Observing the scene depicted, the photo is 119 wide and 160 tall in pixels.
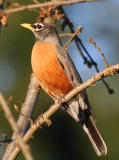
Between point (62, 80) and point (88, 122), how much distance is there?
25.8 inches

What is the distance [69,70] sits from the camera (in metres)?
4.81

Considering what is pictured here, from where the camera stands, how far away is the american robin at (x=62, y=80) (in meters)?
4.69

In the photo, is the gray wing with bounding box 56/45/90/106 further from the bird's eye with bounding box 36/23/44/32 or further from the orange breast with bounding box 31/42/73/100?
the bird's eye with bounding box 36/23/44/32

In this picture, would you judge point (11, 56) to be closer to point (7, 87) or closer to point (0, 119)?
point (7, 87)

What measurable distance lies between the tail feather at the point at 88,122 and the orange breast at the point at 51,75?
0.82 ft

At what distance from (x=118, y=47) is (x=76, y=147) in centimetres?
325

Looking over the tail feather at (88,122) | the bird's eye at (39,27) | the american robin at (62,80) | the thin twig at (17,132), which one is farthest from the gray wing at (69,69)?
the thin twig at (17,132)

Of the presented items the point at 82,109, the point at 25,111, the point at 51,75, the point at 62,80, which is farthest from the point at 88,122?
the point at 25,111

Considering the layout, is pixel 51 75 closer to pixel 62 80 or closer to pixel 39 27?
pixel 62 80

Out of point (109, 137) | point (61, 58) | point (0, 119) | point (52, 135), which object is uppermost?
point (61, 58)

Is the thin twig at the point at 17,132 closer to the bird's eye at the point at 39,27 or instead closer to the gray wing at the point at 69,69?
the gray wing at the point at 69,69

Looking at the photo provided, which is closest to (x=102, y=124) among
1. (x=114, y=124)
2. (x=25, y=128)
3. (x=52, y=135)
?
(x=114, y=124)

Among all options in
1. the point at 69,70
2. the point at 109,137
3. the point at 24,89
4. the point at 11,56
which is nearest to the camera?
the point at 69,70

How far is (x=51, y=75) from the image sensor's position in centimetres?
468
